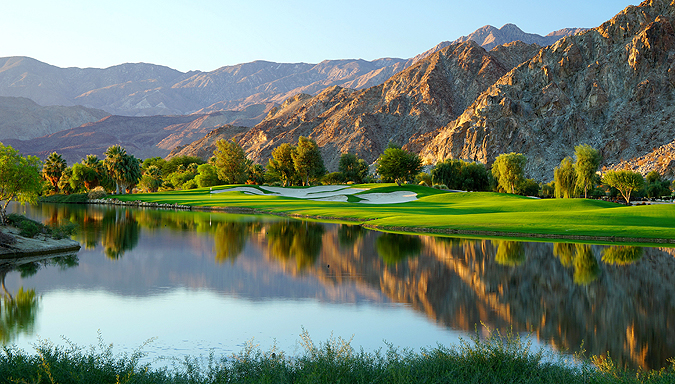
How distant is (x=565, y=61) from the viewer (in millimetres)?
148375

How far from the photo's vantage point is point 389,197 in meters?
65.0

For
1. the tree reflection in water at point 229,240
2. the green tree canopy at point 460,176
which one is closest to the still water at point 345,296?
the tree reflection in water at point 229,240

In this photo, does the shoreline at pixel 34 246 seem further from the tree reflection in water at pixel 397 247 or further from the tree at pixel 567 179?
the tree at pixel 567 179

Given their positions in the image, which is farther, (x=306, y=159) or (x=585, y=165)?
(x=306, y=159)

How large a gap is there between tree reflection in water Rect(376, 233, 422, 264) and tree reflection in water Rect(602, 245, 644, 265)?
8.02 metres

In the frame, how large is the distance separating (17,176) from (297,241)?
48.7ft

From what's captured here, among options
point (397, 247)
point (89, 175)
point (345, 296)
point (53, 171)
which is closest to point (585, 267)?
point (397, 247)

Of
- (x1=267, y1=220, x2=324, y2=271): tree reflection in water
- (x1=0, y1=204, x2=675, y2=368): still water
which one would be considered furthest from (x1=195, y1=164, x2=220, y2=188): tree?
(x1=0, y1=204, x2=675, y2=368): still water

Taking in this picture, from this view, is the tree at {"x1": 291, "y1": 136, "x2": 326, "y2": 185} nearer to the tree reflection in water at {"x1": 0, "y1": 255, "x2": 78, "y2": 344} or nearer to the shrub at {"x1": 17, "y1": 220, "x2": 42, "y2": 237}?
the shrub at {"x1": 17, "y1": 220, "x2": 42, "y2": 237}

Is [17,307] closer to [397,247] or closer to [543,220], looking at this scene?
[397,247]

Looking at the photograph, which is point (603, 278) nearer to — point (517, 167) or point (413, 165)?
point (517, 167)

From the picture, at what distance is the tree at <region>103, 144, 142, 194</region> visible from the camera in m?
90.6

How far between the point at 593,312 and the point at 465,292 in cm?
346

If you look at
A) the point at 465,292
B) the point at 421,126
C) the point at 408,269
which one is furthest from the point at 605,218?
the point at 421,126
